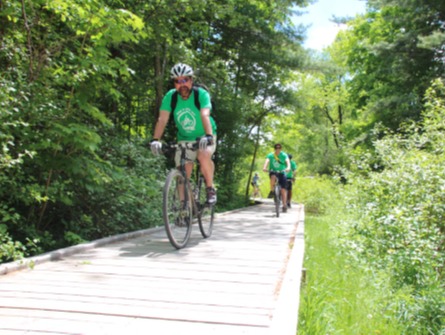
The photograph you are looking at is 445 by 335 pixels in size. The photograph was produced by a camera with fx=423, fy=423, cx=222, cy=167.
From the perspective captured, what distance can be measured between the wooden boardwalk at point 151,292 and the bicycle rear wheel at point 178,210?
23 centimetres

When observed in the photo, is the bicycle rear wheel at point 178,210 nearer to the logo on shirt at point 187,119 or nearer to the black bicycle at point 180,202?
the black bicycle at point 180,202

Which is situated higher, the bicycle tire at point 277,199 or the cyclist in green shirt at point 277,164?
the cyclist in green shirt at point 277,164

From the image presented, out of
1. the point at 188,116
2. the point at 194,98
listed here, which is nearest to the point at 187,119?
the point at 188,116

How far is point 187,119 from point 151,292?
107 inches

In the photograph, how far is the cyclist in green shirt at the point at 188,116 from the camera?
5210 mm

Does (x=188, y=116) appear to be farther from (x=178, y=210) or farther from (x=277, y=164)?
(x=277, y=164)

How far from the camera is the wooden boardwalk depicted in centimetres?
253

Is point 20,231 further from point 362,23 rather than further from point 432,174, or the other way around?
point 362,23

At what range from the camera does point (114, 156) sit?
8.84 meters

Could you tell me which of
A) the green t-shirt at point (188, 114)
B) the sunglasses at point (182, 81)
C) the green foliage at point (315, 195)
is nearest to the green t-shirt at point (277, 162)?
the green t-shirt at point (188, 114)

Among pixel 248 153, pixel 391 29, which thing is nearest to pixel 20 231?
pixel 248 153

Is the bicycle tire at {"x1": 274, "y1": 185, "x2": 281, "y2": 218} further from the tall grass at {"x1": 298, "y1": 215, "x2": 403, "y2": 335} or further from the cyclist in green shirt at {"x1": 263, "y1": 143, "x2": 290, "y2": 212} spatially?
the tall grass at {"x1": 298, "y1": 215, "x2": 403, "y2": 335}

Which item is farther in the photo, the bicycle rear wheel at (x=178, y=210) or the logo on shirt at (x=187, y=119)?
the logo on shirt at (x=187, y=119)

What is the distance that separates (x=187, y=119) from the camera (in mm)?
5430
